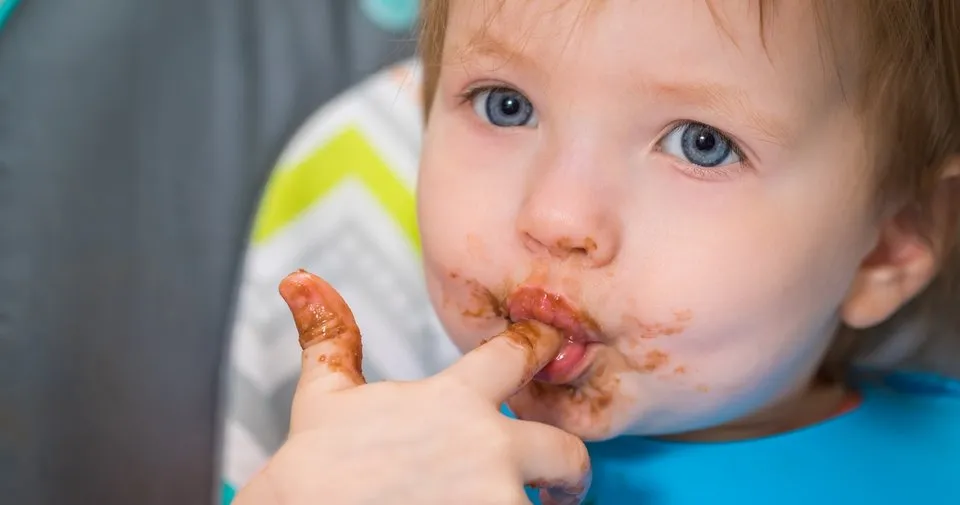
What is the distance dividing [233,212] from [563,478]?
620 millimetres

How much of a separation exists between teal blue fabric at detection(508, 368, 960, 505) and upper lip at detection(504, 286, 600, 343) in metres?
0.21

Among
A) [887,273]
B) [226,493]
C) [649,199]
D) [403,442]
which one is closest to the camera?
[403,442]

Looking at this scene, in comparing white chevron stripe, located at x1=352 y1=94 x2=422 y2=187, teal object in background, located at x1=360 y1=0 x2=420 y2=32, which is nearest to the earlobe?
white chevron stripe, located at x1=352 y1=94 x2=422 y2=187

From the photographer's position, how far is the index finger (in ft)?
2.09

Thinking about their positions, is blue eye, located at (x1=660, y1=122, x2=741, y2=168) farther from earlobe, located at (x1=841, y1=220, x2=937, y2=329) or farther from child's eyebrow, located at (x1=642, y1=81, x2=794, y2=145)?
earlobe, located at (x1=841, y1=220, x2=937, y2=329)

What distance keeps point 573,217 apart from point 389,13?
632 mm

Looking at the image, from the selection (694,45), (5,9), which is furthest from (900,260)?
(5,9)

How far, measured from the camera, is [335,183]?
1.17m

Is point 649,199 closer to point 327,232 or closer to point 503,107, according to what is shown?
point 503,107

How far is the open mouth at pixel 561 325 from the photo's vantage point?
0.71m

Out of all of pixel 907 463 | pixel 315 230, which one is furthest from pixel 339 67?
pixel 907 463

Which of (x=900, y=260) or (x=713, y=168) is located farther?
(x=900, y=260)

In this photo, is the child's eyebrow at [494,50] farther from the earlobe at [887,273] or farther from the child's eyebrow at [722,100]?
the earlobe at [887,273]

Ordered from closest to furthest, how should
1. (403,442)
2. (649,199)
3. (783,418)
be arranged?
(403,442), (649,199), (783,418)
